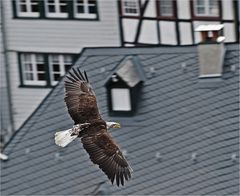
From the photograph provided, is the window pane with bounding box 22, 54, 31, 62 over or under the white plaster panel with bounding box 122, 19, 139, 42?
under

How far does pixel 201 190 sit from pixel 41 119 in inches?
265

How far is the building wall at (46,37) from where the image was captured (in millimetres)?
67125

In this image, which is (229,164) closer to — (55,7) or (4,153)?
(4,153)

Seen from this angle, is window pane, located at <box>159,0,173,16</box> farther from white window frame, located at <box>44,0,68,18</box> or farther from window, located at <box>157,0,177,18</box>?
white window frame, located at <box>44,0,68,18</box>

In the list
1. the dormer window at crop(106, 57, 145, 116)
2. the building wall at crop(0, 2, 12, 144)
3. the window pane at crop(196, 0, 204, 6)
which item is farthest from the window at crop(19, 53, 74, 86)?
the dormer window at crop(106, 57, 145, 116)

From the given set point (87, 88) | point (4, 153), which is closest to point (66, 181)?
point (4, 153)

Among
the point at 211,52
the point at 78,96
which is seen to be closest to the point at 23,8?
the point at 211,52

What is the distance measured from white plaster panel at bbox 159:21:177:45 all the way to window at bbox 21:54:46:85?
5.98 m

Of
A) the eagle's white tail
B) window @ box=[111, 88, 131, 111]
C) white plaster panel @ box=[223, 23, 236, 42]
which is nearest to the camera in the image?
the eagle's white tail

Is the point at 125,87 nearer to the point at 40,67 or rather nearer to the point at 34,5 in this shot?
the point at 34,5

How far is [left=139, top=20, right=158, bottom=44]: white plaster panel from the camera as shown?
2547 inches

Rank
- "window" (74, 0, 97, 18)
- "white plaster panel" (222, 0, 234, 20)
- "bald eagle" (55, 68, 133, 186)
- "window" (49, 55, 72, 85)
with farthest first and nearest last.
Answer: "window" (49, 55, 72, 85) → "window" (74, 0, 97, 18) → "white plaster panel" (222, 0, 234, 20) → "bald eagle" (55, 68, 133, 186)

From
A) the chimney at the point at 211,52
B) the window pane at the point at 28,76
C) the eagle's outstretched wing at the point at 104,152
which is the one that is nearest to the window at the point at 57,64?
the window pane at the point at 28,76

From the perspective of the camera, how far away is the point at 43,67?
2704 inches
